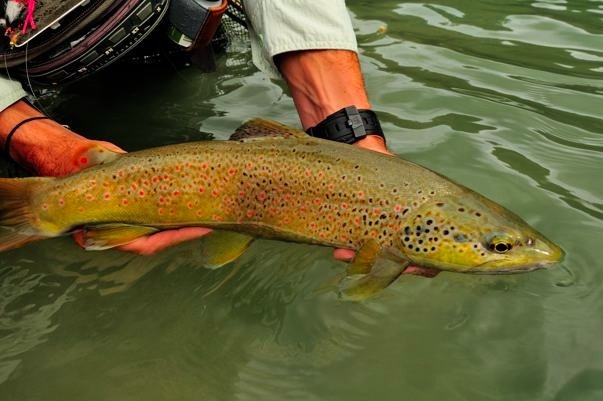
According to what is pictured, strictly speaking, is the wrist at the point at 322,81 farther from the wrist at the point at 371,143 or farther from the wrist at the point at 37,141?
the wrist at the point at 37,141

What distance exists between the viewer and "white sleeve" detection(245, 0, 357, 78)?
266 cm

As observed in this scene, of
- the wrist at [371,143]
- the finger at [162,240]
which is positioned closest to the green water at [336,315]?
the finger at [162,240]

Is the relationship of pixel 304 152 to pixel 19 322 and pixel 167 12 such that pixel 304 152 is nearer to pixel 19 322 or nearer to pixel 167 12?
pixel 19 322

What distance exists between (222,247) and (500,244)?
3.08 ft

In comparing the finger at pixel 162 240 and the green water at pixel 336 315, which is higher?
the finger at pixel 162 240

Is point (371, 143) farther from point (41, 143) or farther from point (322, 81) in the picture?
point (41, 143)

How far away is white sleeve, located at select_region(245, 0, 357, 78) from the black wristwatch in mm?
367

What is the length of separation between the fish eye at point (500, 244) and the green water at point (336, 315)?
376mm

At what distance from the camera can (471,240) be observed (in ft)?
6.17

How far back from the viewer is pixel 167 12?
3.01 meters

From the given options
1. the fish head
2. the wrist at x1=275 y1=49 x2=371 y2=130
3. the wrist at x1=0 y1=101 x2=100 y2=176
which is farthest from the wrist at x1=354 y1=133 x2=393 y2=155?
the wrist at x1=0 y1=101 x2=100 y2=176

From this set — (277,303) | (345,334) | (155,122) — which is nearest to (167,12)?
(155,122)

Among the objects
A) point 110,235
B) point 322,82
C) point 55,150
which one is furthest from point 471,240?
point 55,150

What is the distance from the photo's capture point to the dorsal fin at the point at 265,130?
211cm
